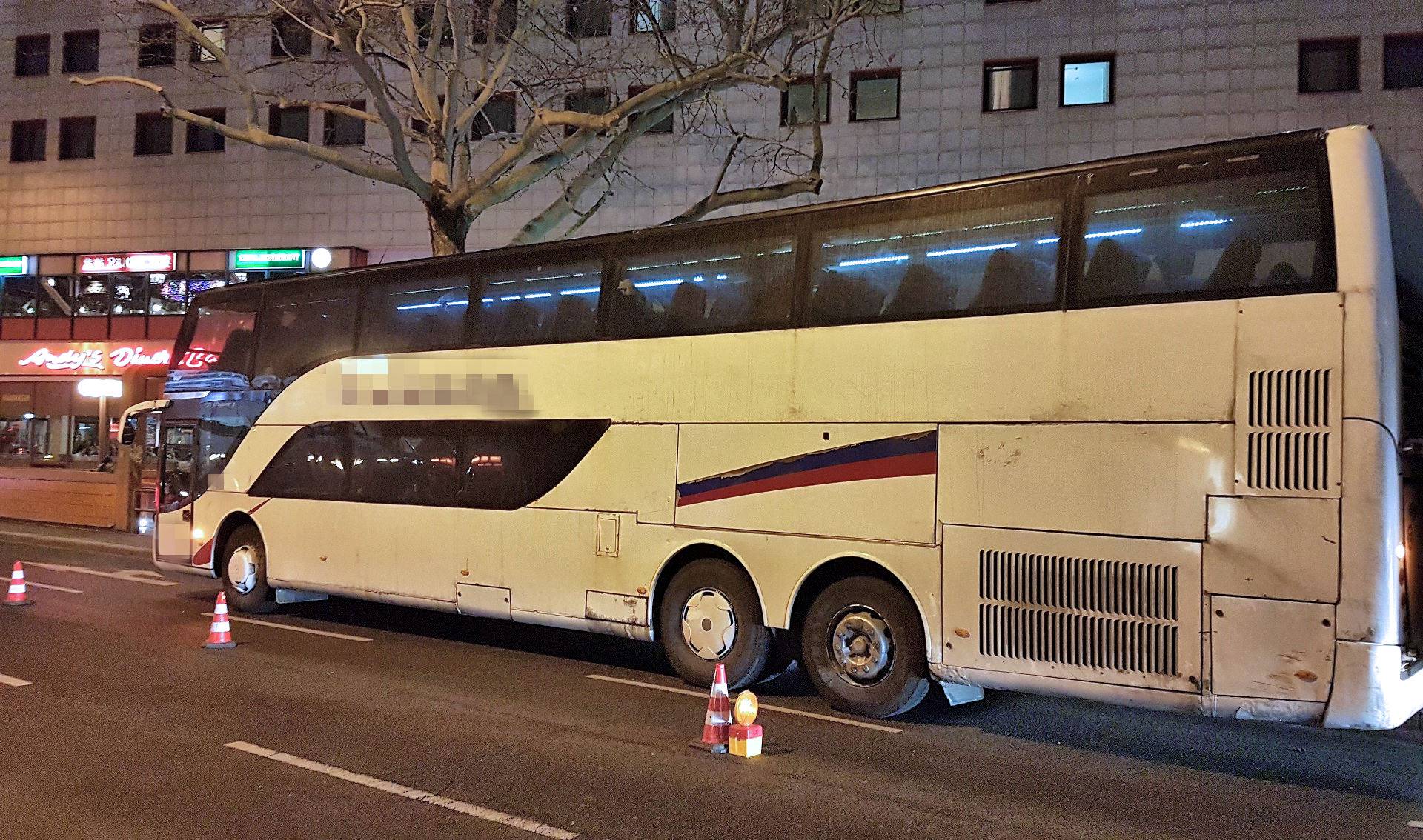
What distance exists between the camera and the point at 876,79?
826 inches

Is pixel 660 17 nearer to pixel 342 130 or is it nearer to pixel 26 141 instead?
pixel 342 130

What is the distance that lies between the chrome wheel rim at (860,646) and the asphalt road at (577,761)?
0.35m

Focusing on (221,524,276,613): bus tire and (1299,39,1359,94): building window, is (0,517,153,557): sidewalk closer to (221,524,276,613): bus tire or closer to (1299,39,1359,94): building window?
(221,524,276,613): bus tire

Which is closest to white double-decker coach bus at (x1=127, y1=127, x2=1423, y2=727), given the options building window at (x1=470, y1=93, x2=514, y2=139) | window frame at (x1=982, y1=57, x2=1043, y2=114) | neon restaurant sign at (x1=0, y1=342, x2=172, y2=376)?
building window at (x1=470, y1=93, x2=514, y2=139)

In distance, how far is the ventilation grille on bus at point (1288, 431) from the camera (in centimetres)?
572

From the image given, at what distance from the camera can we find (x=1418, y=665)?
5961 millimetres

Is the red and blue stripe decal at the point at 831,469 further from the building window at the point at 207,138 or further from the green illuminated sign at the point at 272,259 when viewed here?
the building window at the point at 207,138

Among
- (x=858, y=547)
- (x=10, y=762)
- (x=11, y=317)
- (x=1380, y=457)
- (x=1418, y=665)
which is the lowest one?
(x=10, y=762)

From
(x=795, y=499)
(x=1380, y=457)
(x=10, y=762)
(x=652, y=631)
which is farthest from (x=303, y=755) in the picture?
(x=1380, y=457)

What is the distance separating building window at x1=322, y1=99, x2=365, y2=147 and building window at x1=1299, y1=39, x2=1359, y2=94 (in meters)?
19.8

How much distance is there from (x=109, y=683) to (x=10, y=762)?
210cm

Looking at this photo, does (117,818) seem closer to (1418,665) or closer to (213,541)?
(1418,665)

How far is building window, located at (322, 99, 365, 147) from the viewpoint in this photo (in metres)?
24.6

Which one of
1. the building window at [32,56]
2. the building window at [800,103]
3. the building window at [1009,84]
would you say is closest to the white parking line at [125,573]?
the building window at [800,103]
